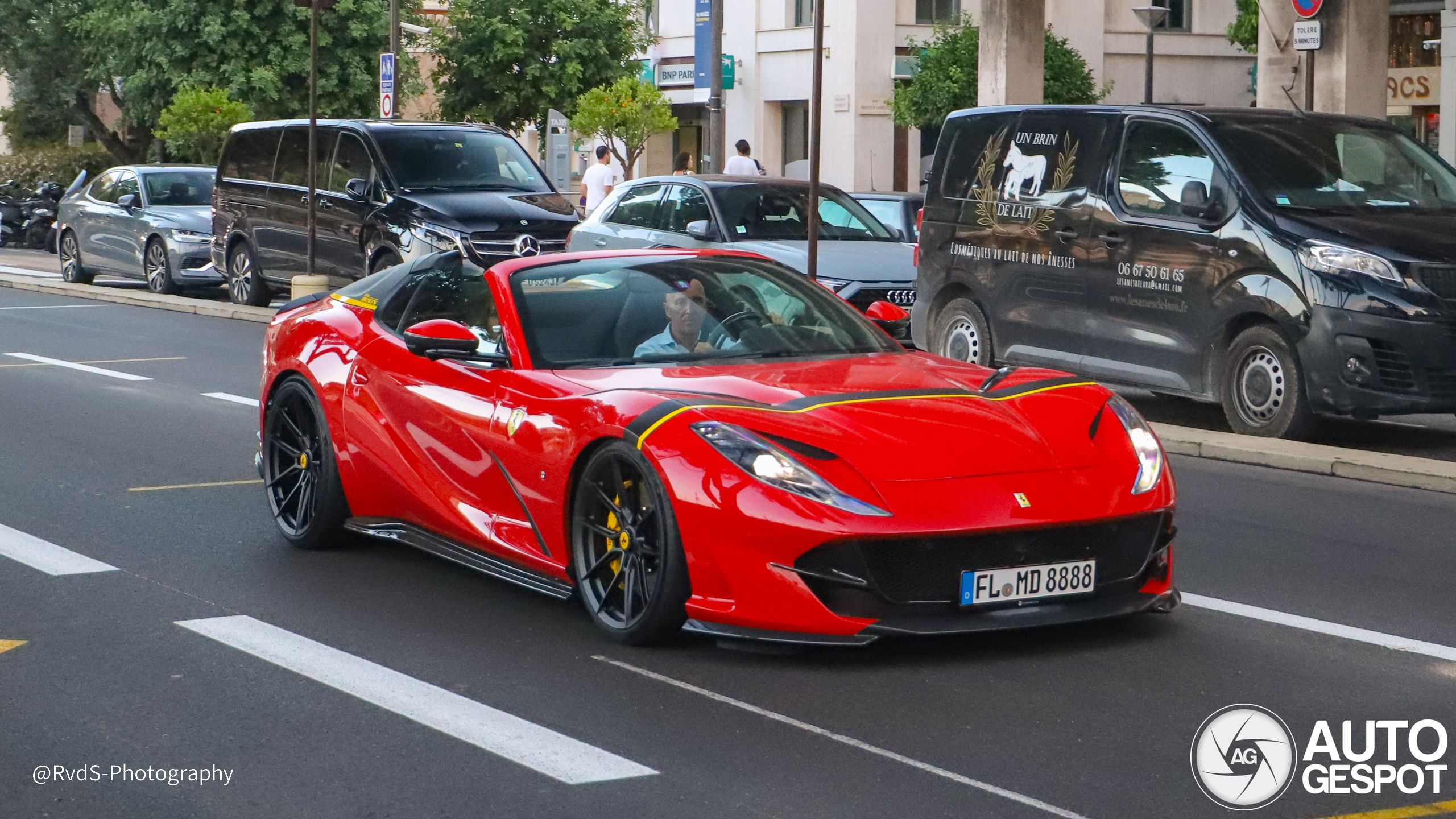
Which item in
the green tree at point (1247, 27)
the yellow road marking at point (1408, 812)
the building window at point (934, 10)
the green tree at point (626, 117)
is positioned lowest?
the yellow road marking at point (1408, 812)

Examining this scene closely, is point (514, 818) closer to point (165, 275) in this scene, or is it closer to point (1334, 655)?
point (1334, 655)

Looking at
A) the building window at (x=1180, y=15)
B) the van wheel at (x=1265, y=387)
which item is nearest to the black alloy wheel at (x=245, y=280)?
the van wheel at (x=1265, y=387)

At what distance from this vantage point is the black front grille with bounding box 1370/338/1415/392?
10.6 metres

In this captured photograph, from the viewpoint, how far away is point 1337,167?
11656mm

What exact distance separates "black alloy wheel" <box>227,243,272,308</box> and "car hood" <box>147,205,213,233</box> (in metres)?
1.73

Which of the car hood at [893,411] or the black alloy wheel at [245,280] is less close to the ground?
the black alloy wheel at [245,280]

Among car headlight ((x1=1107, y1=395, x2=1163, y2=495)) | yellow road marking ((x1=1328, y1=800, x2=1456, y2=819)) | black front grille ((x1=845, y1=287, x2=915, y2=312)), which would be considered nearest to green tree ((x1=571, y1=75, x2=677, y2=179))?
black front grille ((x1=845, y1=287, x2=915, y2=312))

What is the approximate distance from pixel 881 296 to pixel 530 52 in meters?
31.7

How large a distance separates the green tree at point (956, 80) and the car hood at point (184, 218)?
17.9 meters

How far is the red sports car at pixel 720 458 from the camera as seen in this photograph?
18.7 feet

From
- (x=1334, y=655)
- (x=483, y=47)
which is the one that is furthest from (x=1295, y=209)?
(x=483, y=47)

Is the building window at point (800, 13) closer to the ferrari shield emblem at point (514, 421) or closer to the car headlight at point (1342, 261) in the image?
the car headlight at point (1342, 261)

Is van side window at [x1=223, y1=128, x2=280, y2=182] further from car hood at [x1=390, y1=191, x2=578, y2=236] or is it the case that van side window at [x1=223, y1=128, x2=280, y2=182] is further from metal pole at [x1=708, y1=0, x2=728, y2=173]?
metal pole at [x1=708, y1=0, x2=728, y2=173]

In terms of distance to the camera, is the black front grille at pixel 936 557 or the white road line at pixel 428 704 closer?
the white road line at pixel 428 704
